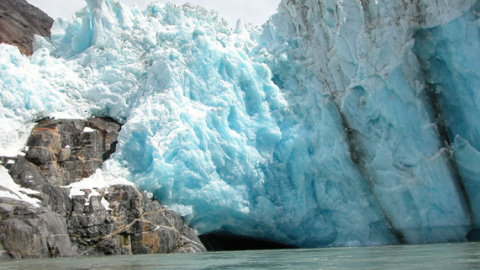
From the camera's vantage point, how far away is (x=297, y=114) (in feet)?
59.8

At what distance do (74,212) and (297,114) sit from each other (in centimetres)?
826

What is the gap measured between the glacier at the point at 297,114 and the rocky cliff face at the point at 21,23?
15.3 feet

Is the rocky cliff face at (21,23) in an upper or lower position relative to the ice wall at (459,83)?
upper

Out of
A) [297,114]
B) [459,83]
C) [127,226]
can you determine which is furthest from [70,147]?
[459,83]

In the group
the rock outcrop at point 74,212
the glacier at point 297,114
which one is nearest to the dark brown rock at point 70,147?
the rock outcrop at point 74,212

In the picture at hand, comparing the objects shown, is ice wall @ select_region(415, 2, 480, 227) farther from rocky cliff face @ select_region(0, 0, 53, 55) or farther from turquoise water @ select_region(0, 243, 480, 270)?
rocky cliff face @ select_region(0, 0, 53, 55)

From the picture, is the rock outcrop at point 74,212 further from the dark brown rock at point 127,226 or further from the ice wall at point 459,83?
the ice wall at point 459,83

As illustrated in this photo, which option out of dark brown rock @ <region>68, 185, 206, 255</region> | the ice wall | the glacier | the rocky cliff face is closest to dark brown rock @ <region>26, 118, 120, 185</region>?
the glacier

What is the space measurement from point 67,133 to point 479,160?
1277 cm

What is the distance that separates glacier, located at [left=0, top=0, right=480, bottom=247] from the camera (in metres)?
15.6

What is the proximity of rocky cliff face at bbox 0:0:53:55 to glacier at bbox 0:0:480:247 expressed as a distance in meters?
4.65

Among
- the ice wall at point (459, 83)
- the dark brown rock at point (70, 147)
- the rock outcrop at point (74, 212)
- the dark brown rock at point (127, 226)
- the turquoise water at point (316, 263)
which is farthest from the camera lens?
the dark brown rock at point (70, 147)

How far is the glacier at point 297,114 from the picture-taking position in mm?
15586

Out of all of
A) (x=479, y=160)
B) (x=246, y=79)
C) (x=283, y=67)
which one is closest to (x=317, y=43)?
(x=283, y=67)
